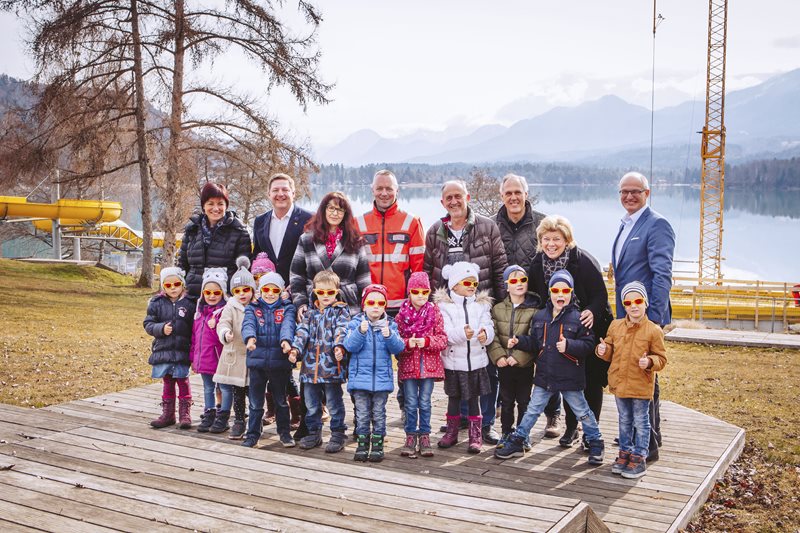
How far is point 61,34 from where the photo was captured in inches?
681

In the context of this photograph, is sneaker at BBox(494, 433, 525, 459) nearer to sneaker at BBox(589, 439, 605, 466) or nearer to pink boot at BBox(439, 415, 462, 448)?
pink boot at BBox(439, 415, 462, 448)

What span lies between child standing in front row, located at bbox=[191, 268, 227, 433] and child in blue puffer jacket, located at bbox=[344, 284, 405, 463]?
1283mm

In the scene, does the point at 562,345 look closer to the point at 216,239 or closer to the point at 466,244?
the point at 466,244

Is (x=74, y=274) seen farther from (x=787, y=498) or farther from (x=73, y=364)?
(x=787, y=498)

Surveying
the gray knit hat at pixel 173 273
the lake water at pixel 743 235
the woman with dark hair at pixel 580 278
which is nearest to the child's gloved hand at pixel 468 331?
the woman with dark hair at pixel 580 278

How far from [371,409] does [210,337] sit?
1.54m

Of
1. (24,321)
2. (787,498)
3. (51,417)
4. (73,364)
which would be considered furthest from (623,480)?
(24,321)

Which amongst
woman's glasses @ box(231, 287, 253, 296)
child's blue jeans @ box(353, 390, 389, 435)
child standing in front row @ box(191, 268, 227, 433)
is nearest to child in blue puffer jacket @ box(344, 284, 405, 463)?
child's blue jeans @ box(353, 390, 389, 435)

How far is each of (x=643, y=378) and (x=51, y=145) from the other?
1809 centimetres

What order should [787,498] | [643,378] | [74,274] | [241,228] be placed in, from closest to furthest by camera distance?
[643,378] < [787,498] < [241,228] < [74,274]

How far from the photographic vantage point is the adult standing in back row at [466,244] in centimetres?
562

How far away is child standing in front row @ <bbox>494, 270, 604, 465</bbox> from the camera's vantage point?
17.1ft

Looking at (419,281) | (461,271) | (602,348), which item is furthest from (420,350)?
(602,348)

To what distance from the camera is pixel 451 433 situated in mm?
5715
